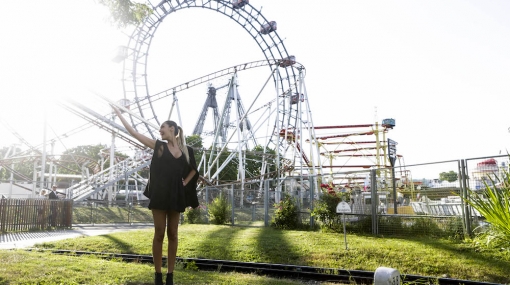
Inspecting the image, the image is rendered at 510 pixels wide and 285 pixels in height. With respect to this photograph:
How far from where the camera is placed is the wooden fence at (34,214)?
12.9m

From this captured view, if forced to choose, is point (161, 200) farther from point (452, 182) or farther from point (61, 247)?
point (452, 182)

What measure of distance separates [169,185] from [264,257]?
152 inches

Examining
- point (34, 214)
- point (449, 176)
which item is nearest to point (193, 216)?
point (34, 214)

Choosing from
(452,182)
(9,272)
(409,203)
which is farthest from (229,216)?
(9,272)

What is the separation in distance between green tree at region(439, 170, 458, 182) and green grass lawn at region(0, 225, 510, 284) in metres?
1.26

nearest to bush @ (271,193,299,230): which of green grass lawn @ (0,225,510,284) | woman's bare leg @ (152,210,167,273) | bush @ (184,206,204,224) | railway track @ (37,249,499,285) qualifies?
green grass lawn @ (0,225,510,284)

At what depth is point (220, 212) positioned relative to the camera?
530 inches

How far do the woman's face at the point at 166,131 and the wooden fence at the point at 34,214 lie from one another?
11732mm

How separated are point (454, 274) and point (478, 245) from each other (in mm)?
1227

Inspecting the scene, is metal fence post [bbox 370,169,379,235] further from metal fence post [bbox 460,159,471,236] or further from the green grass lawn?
metal fence post [bbox 460,159,471,236]

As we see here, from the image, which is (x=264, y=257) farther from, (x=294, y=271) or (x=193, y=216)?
(x=193, y=216)

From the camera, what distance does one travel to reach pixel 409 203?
8.37 m

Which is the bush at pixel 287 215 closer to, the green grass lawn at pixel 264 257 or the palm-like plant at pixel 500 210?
the green grass lawn at pixel 264 257

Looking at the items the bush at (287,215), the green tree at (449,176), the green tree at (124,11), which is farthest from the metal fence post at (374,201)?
the green tree at (124,11)
